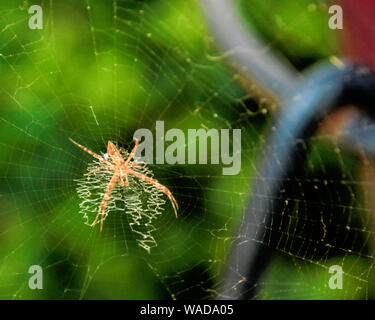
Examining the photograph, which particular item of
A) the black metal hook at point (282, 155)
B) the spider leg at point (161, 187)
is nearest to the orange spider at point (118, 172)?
the spider leg at point (161, 187)

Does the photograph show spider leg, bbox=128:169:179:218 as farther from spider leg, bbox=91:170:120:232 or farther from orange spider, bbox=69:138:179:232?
spider leg, bbox=91:170:120:232

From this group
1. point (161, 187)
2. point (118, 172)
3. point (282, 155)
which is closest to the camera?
point (282, 155)

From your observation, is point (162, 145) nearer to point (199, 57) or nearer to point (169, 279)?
point (199, 57)

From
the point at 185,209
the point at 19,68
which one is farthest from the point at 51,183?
the point at 185,209

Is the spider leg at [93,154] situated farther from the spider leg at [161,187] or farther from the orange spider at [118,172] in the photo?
the spider leg at [161,187]

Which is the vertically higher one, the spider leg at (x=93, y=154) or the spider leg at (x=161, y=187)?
the spider leg at (x=93, y=154)

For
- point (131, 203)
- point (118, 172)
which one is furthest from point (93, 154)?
point (131, 203)

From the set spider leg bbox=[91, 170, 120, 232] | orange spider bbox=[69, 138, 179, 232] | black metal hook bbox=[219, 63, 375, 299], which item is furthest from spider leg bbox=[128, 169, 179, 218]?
black metal hook bbox=[219, 63, 375, 299]

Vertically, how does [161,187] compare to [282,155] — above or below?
below

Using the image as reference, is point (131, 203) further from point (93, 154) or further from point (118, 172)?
point (93, 154)
